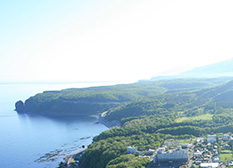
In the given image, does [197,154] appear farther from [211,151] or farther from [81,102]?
[81,102]

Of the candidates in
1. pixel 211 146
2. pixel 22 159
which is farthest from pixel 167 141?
pixel 22 159

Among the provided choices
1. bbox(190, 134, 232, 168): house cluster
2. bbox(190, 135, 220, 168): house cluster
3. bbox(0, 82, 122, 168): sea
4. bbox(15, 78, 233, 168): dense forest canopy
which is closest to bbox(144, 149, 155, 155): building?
bbox(15, 78, 233, 168): dense forest canopy

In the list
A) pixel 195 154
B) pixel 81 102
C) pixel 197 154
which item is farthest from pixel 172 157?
pixel 81 102

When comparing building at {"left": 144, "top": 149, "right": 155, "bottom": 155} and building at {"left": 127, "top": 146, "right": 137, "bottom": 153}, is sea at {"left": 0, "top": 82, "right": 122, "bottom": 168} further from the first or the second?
building at {"left": 144, "top": 149, "right": 155, "bottom": 155}

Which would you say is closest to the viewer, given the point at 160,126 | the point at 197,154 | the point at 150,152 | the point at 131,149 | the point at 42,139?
the point at 197,154

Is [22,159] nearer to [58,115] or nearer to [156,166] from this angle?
[156,166]

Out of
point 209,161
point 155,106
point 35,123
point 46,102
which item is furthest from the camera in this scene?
point 46,102
